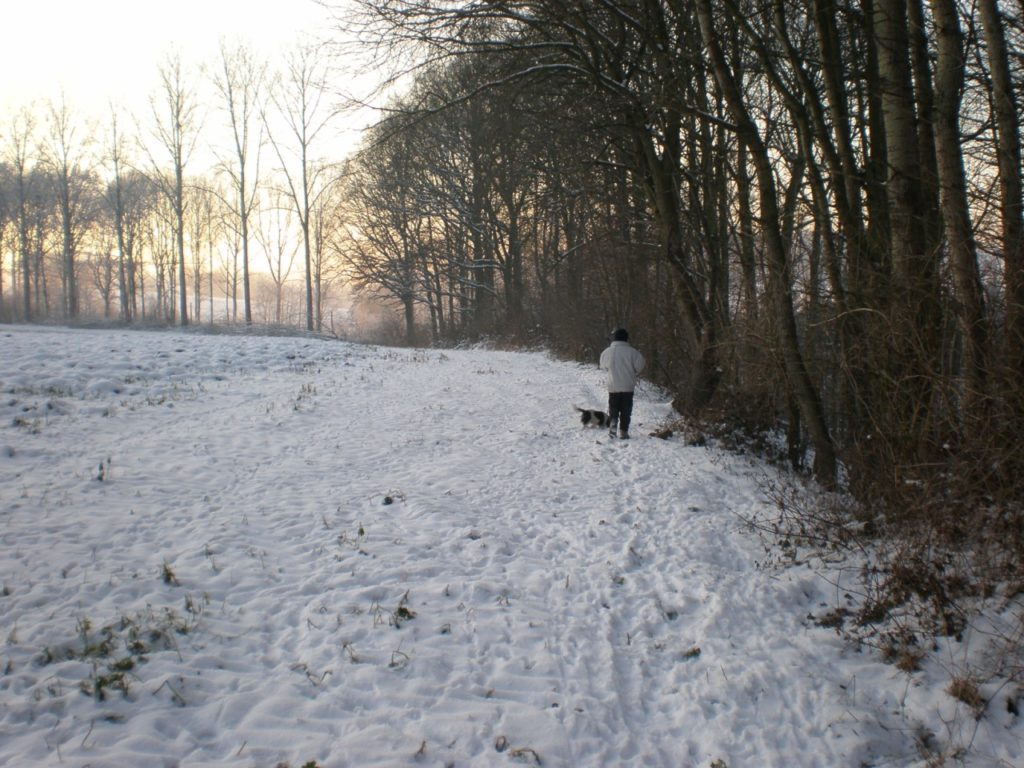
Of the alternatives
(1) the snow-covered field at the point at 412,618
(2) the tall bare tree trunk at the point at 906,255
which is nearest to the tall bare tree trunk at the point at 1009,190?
(2) the tall bare tree trunk at the point at 906,255

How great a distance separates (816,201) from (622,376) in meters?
3.79

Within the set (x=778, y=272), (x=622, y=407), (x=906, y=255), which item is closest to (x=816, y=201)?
(x=778, y=272)

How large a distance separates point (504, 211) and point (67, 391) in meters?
24.6

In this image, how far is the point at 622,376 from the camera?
9570 millimetres

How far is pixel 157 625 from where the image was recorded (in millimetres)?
3922

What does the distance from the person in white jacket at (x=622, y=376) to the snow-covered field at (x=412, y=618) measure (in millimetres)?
1217

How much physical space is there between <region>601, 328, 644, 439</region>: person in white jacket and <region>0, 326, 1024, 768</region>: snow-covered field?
1217 mm

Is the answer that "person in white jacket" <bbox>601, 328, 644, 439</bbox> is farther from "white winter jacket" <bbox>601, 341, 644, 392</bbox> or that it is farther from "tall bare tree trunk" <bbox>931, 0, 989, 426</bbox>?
"tall bare tree trunk" <bbox>931, 0, 989, 426</bbox>

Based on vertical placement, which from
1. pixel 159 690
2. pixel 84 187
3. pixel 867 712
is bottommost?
pixel 867 712

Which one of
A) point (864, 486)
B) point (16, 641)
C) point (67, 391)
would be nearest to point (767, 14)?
point (864, 486)

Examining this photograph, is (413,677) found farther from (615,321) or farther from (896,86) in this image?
(615,321)

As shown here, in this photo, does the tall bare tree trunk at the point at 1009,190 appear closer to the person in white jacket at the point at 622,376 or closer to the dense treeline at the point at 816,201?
the dense treeline at the point at 816,201

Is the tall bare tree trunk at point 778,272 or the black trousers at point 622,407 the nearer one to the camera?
the tall bare tree trunk at point 778,272

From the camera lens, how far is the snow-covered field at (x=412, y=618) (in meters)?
3.10
